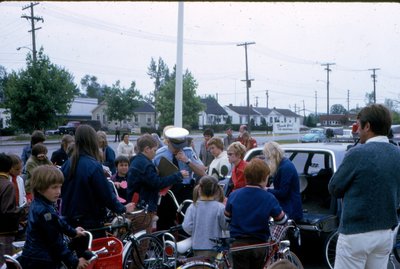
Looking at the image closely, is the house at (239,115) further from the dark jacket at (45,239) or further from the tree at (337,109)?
the dark jacket at (45,239)

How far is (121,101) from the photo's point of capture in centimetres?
6294

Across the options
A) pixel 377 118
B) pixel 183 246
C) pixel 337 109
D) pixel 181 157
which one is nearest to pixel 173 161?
pixel 181 157

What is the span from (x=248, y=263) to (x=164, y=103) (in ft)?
172

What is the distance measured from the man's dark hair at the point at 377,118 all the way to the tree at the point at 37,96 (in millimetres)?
29074

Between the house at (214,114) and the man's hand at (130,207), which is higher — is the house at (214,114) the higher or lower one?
the higher one

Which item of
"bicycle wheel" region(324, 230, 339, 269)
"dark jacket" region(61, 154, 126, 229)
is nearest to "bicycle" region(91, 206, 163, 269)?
"dark jacket" region(61, 154, 126, 229)

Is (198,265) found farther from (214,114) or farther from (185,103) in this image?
(214,114)

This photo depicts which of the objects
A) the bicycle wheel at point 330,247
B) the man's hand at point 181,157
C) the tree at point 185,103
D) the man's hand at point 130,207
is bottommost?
the bicycle wheel at point 330,247

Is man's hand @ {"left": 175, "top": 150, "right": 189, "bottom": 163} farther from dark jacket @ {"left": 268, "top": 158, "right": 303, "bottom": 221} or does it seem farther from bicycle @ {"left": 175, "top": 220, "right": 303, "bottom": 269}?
bicycle @ {"left": 175, "top": 220, "right": 303, "bottom": 269}

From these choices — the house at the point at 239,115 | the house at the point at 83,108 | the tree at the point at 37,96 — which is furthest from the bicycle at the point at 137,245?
the house at the point at 239,115

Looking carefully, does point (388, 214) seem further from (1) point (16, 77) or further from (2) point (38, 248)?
(1) point (16, 77)

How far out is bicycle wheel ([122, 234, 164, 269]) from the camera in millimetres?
5223

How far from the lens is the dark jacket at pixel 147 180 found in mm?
5629

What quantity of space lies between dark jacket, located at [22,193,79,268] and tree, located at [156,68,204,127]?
49606mm
